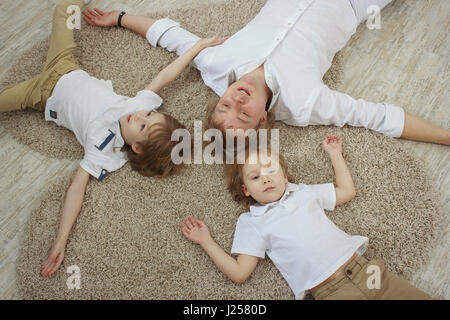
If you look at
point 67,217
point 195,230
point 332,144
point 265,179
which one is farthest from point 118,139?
point 332,144

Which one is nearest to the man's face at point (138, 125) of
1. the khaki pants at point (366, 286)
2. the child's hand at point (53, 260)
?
the child's hand at point (53, 260)

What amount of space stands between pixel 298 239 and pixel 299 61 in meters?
0.60

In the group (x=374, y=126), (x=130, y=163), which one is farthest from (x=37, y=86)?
(x=374, y=126)

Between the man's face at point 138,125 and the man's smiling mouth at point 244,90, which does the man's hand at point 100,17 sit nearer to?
the man's face at point 138,125

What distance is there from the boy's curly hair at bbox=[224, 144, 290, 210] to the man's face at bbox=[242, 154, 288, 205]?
1.2 inches

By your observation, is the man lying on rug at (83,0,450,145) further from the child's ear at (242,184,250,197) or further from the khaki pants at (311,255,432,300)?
the khaki pants at (311,255,432,300)

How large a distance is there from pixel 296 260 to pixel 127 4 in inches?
50.3

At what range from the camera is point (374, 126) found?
1.25 meters

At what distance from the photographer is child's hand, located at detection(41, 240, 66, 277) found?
1114 mm

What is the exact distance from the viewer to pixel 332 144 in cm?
123

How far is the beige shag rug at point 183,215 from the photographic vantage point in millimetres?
1104

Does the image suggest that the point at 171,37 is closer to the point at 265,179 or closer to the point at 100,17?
the point at 100,17

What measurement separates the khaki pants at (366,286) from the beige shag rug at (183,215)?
0.11 meters

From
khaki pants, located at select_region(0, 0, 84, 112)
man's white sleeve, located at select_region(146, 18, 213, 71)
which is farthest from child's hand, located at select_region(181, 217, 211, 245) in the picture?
khaki pants, located at select_region(0, 0, 84, 112)
